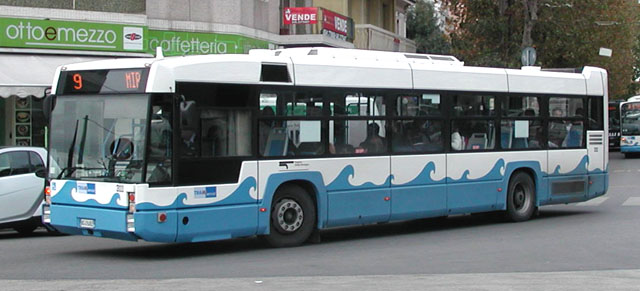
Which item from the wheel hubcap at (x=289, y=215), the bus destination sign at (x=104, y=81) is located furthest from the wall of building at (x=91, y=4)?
the wheel hubcap at (x=289, y=215)

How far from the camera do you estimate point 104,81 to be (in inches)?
503

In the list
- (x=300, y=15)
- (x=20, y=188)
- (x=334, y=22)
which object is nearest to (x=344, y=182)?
(x=20, y=188)

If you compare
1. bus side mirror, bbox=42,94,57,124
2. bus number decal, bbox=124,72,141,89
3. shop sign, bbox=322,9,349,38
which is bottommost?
bus side mirror, bbox=42,94,57,124

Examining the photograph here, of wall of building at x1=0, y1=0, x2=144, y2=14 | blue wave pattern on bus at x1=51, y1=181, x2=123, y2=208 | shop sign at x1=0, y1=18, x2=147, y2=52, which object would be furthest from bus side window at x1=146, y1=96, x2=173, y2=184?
wall of building at x1=0, y1=0, x2=144, y2=14

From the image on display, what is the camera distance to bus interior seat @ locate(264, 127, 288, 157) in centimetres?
1347

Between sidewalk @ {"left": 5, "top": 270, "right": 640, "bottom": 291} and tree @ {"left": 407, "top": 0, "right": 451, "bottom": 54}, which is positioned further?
tree @ {"left": 407, "top": 0, "right": 451, "bottom": 54}

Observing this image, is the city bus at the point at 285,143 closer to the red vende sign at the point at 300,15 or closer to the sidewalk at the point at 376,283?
the sidewalk at the point at 376,283

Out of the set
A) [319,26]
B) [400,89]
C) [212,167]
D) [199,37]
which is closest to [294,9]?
[319,26]

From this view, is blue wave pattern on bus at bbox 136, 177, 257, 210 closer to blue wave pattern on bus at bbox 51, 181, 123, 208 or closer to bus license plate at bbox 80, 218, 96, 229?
blue wave pattern on bus at bbox 51, 181, 123, 208

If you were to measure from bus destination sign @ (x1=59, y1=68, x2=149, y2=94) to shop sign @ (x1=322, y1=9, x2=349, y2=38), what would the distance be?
58.0 ft

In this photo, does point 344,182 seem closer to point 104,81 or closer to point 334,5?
point 104,81

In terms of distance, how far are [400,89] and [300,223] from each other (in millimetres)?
2935

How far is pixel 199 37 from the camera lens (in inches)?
1068

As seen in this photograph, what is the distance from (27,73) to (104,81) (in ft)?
34.3
